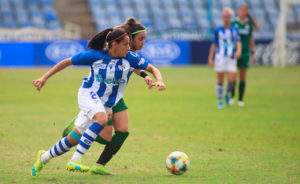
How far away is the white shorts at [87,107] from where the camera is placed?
630 cm

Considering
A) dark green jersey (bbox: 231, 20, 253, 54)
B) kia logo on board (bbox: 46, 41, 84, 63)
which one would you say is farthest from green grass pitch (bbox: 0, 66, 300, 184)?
kia logo on board (bbox: 46, 41, 84, 63)

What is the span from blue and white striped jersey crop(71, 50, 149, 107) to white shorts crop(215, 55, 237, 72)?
8179 millimetres

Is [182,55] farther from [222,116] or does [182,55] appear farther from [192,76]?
[222,116]

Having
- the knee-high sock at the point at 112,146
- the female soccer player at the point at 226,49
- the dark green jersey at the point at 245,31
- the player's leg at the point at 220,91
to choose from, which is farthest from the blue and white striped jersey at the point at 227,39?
the knee-high sock at the point at 112,146

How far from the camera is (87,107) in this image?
6320 millimetres

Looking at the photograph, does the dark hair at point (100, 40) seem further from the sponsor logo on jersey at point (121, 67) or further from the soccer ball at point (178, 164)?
the soccer ball at point (178, 164)

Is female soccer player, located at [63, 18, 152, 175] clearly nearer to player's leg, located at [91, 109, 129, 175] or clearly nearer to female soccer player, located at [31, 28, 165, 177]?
player's leg, located at [91, 109, 129, 175]

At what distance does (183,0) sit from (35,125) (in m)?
32.2

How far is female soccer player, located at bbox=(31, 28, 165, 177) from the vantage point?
20.6ft

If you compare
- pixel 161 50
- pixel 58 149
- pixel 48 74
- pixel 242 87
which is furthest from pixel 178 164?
pixel 161 50

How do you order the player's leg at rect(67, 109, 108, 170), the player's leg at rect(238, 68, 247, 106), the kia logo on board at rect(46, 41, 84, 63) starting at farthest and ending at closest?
the kia logo on board at rect(46, 41, 84, 63) < the player's leg at rect(238, 68, 247, 106) < the player's leg at rect(67, 109, 108, 170)

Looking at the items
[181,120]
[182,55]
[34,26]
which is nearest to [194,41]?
[182,55]

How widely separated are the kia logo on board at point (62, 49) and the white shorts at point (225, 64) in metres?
19.5

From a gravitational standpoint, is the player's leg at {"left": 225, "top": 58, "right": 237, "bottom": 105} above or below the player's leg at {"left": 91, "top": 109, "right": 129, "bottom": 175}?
below
